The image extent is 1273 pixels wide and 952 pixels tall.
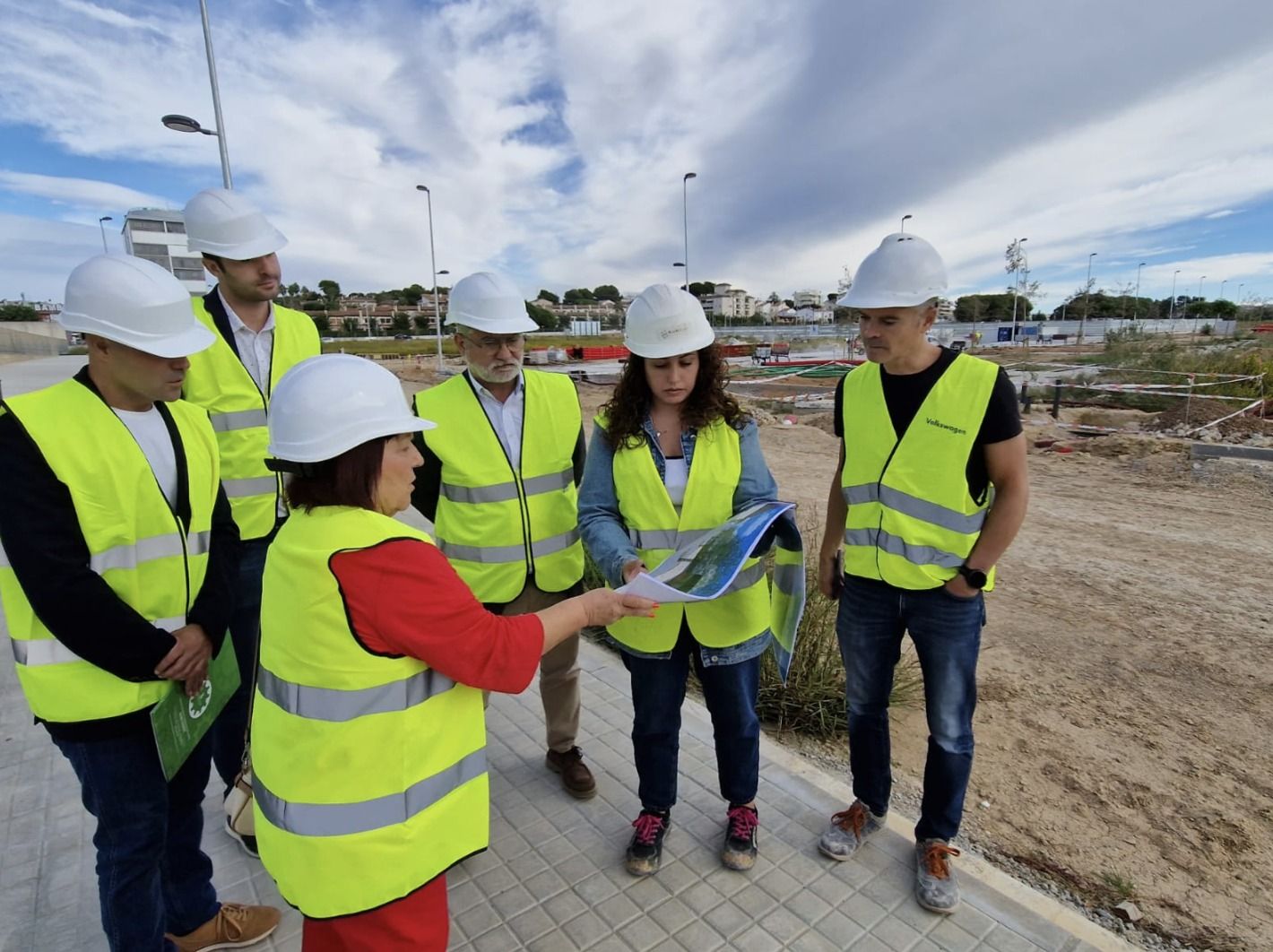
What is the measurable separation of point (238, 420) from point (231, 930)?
1.91 m

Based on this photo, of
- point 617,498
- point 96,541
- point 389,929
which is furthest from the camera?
point 617,498

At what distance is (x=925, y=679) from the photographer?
8.55 ft

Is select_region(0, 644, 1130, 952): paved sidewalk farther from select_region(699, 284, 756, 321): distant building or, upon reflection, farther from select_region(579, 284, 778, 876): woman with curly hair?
select_region(699, 284, 756, 321): distant building

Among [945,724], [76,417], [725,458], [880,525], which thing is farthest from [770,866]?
[76,417]

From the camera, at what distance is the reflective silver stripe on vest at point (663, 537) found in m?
→ 2.56

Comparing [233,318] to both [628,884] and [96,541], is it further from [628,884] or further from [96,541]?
[628,884]

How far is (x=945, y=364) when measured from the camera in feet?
8.13

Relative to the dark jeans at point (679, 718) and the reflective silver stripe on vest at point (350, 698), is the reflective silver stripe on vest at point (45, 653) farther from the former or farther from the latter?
the dark jeans at point (679, 718)

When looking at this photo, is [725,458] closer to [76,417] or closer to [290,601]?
[290,601]

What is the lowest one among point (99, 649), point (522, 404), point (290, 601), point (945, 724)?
point (945, 724)

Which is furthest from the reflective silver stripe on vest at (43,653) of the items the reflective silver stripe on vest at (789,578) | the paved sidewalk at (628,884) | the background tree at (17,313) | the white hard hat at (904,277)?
the background tree at (17,313)

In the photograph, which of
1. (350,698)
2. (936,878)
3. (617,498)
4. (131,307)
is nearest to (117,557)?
(131,307)

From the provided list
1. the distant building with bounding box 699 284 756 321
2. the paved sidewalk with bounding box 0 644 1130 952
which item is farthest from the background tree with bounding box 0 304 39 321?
the paved sidewalk with bounding box 0 644 1130 952

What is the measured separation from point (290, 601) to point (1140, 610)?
21.0 feet
